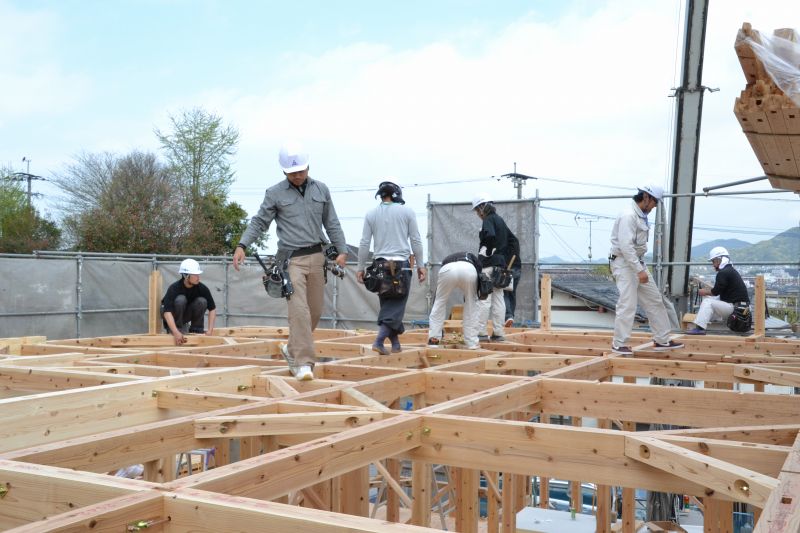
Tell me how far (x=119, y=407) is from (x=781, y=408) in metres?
3.52

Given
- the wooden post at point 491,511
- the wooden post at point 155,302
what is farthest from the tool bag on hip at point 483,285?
the wooden post at point 155,302

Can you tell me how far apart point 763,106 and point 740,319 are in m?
6.87

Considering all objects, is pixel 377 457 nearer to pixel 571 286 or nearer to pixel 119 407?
pixel 119 407

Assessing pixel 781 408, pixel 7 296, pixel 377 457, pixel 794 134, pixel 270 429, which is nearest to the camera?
pixel 377 457

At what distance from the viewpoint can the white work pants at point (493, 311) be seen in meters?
7.40

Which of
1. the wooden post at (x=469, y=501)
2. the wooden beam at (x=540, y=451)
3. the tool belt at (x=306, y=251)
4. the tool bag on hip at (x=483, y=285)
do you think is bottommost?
the wooden post at (x=469, y=501)

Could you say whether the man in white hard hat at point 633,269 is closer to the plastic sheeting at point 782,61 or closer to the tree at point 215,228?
the plastic sheeting at point 782,61

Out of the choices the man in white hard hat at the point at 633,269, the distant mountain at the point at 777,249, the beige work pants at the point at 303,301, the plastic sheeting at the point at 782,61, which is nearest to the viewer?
the plastic sheeting at the point at 782,61

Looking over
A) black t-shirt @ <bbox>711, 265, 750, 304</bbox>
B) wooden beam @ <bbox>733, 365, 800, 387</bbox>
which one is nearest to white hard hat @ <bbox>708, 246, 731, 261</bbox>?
black t-shirt @ <bbox>711, 265, 750, 304</bbox>

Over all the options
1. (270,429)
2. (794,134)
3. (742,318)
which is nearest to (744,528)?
(742,318)

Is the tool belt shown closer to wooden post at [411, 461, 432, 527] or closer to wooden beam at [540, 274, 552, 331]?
wooden post at [411, 461, 432, 527]

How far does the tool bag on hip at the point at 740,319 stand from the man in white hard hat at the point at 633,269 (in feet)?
11.4

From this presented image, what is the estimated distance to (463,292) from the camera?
673 centimetres

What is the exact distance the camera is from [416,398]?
16.2ft
